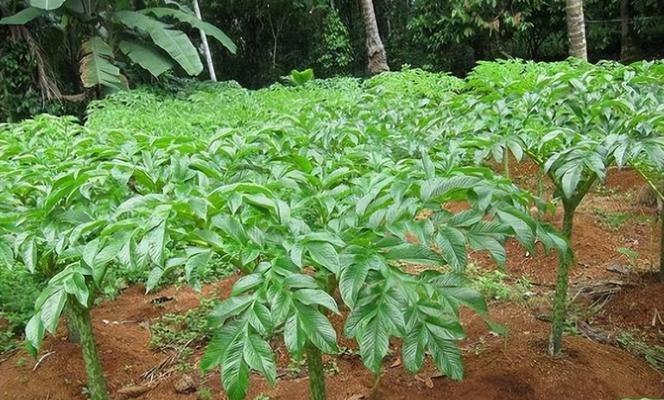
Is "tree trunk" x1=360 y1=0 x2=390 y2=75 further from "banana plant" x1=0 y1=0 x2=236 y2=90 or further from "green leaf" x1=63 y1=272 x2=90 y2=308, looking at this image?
"green leaf" x1=63 y1=272 x2=90 y2=308

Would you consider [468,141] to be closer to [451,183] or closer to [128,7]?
[451,183]

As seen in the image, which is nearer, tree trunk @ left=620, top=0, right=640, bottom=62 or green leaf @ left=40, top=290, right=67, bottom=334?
green leaf @ left=40, top=290, right=67, bottom=334

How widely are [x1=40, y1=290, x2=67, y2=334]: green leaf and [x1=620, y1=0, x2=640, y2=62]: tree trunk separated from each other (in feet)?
32.7

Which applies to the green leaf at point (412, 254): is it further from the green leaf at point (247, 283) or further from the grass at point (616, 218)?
the grass at point (616, 218)

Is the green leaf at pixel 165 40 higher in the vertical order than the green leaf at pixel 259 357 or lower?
higher

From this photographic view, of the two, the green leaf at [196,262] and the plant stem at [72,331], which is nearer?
the green leaf at [196,262]

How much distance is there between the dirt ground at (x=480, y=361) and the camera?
90.5 inches

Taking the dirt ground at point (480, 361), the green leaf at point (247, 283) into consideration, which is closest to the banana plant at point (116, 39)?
the dirt ground at point (480, 361)

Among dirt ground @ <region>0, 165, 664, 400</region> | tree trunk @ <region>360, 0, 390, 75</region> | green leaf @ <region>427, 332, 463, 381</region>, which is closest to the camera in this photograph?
green leaf @ <region>427, 332, 463, 381</region>

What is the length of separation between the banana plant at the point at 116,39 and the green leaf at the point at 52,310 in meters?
7.29

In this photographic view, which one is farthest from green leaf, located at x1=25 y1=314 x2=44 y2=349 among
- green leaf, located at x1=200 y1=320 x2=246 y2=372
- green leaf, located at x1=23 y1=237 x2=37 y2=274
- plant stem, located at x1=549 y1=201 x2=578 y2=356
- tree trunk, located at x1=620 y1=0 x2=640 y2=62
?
tree trunk, located at x1=620 y1=0 x2=640 y2=62

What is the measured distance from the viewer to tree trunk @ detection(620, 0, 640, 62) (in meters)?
9.35

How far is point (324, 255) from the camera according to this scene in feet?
4.47

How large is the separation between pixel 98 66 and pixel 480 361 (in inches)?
290
